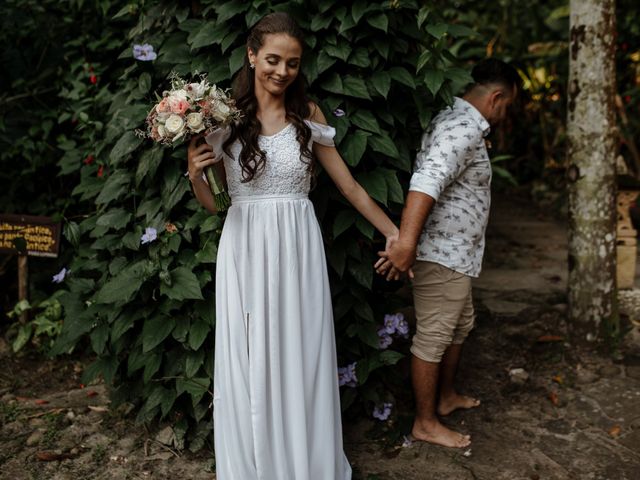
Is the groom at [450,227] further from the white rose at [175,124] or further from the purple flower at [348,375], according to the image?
the white rose at [175,124]

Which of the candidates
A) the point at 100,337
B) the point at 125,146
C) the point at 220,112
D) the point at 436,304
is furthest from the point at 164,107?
the point at 436,304

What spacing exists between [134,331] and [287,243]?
1.13m

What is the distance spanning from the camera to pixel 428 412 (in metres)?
3.31

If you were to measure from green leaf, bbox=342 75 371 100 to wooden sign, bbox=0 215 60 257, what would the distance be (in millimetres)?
2052

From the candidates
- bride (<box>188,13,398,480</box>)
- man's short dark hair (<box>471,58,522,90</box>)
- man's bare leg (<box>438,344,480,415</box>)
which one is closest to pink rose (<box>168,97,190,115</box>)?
bride (<box>188,13,398,480</box>)

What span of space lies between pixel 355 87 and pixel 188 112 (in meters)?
0.92

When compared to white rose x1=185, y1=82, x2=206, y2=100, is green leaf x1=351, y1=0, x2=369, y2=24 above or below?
above

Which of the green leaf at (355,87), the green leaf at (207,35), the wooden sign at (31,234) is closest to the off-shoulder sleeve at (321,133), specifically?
the green leaf at (355,87)

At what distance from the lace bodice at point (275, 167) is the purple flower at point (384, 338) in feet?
3.52

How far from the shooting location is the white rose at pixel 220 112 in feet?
7.66

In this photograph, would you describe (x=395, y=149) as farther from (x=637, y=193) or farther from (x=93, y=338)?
(x=637, y=193)

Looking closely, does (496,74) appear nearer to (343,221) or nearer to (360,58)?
(360,58)

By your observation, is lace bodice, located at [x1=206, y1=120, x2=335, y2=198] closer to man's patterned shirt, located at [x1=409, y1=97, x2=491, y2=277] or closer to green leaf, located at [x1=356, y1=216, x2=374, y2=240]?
green leaf, located at [x1=356, y1=216, x2=374, y2=240]

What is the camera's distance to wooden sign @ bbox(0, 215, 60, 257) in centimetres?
397
